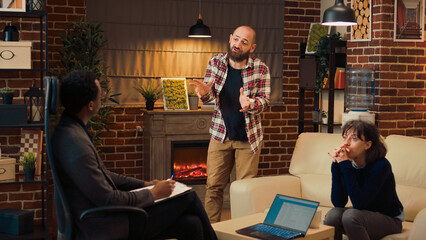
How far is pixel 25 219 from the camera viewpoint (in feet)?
14.3

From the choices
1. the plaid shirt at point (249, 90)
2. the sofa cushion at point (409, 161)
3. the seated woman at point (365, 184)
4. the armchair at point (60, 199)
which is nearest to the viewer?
the armchair at point (60, 199)

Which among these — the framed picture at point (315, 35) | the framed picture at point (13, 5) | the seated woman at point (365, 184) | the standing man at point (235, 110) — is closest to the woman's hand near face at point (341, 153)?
the seated woman at point (365, 184)

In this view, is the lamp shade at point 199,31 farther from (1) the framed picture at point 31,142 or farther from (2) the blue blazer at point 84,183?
(2) the blue blazer at point 84,183

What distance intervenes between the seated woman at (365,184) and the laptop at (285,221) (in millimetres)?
354

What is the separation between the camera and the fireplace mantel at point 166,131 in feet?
18.8

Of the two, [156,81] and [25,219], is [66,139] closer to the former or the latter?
[25,219]

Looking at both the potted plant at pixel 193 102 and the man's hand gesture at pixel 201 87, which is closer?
→ the man's hand gesture at pixel 201 87

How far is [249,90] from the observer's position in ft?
14.0

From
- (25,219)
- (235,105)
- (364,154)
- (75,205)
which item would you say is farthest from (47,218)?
(364,154)

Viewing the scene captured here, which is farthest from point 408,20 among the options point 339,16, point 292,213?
point 292,213

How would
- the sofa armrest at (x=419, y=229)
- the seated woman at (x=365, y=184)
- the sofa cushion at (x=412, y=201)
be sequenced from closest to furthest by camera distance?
1. the sofa armrest at (x=419, y=229)
2. the seated woman at (x=365, y=184)
3. the sofa cushion at (x=412, y=201)

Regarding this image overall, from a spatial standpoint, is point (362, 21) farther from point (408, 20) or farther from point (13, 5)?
point (13, 5)

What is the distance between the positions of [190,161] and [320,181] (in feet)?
7.08

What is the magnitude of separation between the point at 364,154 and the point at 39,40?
8.74ft
